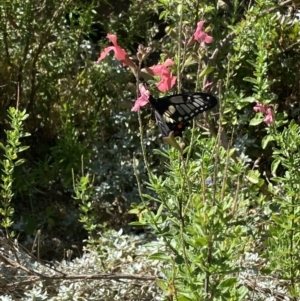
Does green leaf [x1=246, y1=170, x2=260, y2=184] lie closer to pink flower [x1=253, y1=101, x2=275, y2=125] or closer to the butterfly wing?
pink flower [x1=253, y1=101, x2=275, y2=125]

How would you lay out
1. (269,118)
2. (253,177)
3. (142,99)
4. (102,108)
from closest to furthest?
(142,99) → (269,118) → (253,177) → (102,108)

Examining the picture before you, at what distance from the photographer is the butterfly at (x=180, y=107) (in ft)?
6.32

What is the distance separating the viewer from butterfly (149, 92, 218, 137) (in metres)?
1.93

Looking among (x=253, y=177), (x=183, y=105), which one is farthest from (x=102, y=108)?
(x=183, y=105)

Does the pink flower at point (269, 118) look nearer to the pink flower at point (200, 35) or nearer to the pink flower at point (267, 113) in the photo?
the pink flower at point (267, 113)

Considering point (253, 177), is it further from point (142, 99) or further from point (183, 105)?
point (142, 99)

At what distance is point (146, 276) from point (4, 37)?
1598 millimetres

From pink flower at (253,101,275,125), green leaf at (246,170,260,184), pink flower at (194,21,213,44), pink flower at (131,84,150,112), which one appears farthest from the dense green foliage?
pink flower at (131,84,150,112)

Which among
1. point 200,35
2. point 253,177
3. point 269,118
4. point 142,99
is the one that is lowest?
point 253,177

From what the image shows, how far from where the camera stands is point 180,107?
6.41 feet

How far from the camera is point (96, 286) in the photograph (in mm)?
2789

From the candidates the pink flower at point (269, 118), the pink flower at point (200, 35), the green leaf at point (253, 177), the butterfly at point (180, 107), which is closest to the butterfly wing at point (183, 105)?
the butterfly at point (180, 107)

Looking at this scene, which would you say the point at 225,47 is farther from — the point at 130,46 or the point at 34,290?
the point at 34,290

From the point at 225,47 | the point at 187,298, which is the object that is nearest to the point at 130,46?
the point at 225,47
